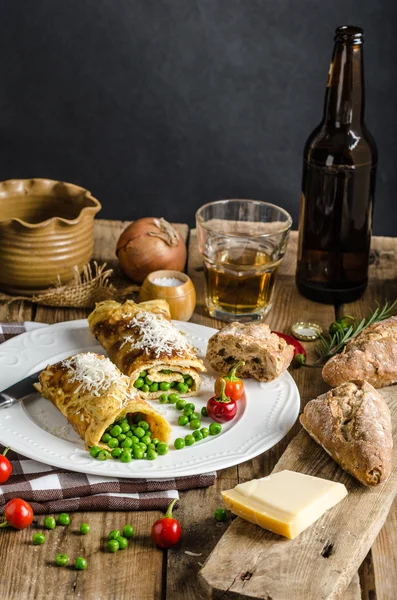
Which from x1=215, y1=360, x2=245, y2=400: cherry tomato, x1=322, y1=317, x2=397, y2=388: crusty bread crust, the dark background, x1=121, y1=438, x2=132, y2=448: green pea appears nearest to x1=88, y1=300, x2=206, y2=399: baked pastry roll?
x1=215, y1=360, x2=245, y2=400: cherry tomato

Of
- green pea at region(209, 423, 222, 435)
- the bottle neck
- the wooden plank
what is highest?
the bottle neck

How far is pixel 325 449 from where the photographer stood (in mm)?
2648

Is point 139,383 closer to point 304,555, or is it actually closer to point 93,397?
point 93,397

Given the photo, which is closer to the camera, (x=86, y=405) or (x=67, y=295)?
(x=86, y=405)

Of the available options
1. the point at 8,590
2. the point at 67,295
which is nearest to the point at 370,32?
the point at 67,295

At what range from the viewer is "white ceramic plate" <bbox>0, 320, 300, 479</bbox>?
261cm

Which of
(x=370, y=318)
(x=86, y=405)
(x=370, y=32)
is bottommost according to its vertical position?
Result: (x=370, y=318)

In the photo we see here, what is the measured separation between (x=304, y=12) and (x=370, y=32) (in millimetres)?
474

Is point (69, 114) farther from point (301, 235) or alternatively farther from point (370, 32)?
point (301, 235)

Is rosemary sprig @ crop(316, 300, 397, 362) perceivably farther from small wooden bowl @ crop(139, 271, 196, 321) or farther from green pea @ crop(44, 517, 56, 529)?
green pea @ crop(44, 517, 56, 529)

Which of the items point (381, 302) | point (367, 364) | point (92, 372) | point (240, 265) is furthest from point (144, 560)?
point (381, 302)

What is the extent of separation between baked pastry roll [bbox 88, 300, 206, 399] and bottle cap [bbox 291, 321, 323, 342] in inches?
23.0

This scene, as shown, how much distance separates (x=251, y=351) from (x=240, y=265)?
0.61 meters

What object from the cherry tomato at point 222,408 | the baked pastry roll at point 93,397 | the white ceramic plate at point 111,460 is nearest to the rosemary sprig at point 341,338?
the white ceramic plate at point 111,460
